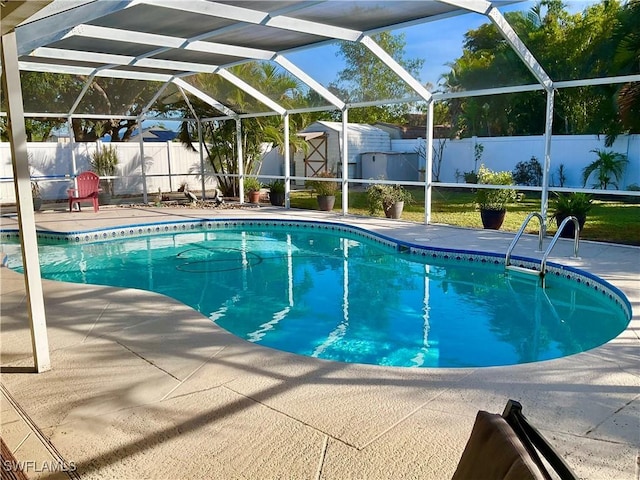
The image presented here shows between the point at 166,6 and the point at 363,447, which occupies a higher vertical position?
the point at 166,6

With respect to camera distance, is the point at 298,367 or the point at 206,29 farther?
the point at 206,29

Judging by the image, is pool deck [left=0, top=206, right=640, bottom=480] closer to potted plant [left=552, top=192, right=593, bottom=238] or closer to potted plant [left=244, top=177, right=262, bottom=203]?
potted plant [left=552, top=192, right=593, bottom=238]

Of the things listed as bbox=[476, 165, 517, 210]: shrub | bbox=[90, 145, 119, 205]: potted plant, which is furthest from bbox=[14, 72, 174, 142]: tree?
bbox=[476, 165, 517, 210]: shrub

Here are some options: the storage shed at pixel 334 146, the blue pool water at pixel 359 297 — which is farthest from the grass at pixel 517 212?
the storage shed at pixel 334 146

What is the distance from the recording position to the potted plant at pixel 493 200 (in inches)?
368

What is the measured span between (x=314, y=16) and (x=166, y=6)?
2164 millimetres

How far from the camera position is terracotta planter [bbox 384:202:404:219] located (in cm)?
1092

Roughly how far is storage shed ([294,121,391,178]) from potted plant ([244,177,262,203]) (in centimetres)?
518

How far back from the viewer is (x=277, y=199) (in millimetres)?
13773

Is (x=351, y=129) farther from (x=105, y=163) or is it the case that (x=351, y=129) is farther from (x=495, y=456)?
(x=495, y=456)

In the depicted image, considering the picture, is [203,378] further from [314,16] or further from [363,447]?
[314,16]

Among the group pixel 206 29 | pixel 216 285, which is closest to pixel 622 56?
pixel 206 29

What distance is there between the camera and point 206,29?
26.2ft

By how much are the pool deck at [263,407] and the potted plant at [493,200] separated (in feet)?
16.8
